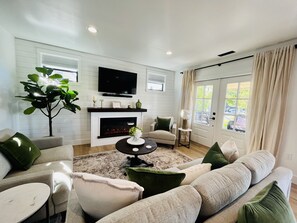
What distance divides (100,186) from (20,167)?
1.47 m

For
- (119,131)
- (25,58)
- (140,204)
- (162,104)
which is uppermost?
(25,58)

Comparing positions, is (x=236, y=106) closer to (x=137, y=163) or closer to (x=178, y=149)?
(x=178, y=149)

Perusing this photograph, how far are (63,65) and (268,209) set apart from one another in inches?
171

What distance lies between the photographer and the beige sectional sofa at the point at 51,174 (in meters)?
1.24

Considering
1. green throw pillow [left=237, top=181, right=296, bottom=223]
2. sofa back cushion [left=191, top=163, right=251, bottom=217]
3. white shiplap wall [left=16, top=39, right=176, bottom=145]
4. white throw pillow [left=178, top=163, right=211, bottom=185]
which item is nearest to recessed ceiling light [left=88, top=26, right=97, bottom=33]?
white shiplap wall [left=16, top=39, right=176, bottom=145]

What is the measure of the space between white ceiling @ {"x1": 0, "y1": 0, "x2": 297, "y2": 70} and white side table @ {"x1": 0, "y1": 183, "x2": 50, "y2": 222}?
83.0 inches

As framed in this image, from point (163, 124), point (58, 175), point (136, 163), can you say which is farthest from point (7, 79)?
point (163, 124)

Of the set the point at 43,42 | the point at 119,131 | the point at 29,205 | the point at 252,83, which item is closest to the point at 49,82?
the point at 43,42

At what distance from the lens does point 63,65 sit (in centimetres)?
352

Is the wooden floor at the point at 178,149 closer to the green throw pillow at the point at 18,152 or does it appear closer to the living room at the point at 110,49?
the living room at the point at 110,49

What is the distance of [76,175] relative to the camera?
0.84 m

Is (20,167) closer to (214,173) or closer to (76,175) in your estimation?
(76,175)

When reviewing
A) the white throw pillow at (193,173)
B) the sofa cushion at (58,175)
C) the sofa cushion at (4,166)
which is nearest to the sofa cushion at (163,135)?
the sofa cushion at (58,175)

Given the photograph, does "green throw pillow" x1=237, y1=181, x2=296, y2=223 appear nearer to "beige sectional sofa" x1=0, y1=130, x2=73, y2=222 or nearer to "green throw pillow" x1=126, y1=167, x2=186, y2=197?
"green throw pillow" x1=126, y1=167, x2=186, y2=197
